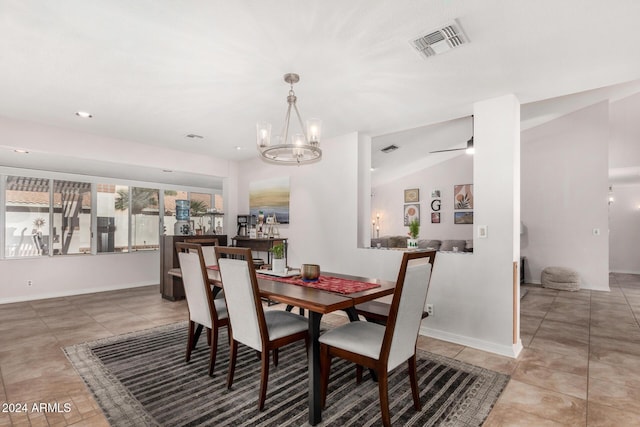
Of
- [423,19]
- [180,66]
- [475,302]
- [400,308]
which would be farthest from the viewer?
[475,302]

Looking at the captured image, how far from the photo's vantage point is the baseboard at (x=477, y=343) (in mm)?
2902

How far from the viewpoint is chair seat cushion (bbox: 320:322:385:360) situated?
1848 millimetres

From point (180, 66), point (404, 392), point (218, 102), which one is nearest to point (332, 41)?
point (180, 66)

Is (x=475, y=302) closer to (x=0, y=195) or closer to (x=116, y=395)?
(x=116, y=395)

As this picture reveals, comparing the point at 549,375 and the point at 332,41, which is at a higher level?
the point at 332,41

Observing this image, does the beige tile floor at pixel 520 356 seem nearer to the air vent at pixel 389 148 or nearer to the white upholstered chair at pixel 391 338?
the white upholstered chair at pixel 391 338

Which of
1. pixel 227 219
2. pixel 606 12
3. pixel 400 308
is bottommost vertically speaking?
pixel 400 308

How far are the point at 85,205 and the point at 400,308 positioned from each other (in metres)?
6.63

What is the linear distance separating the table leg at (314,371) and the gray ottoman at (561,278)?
5.97 meters

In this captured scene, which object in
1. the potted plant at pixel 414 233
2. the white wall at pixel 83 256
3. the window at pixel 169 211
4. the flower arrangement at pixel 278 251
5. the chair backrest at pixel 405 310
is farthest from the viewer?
the window at pixel 169 211

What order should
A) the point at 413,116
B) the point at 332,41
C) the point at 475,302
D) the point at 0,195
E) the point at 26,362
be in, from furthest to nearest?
the point at 0,195 < the point at 413,116 < the point at 475,302 < the point at 26,362 < the point at 332,41

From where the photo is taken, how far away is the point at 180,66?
248 cm

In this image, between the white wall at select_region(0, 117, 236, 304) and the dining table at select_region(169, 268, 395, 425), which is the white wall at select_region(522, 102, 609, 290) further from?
the white wall at select_region(0, 117, 236, 304)

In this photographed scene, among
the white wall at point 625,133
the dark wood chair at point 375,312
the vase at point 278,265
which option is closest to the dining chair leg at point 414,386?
the dark wood chair at point 375,312
